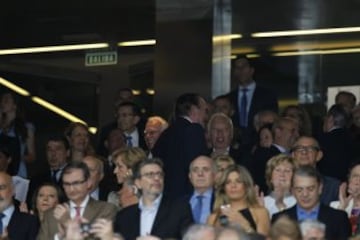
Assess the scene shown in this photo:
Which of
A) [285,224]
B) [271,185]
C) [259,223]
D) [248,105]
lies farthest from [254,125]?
[285,224]

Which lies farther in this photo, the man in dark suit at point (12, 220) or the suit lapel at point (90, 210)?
the man in dark suit at point (12, 220)

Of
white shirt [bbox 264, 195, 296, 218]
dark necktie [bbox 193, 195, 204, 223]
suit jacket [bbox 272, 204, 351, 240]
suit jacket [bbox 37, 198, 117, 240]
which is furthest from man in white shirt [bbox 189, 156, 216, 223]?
suit jacket [bbox 272, 204, 351, 240]

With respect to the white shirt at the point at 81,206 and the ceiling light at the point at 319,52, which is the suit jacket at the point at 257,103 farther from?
the white shirt at the point at 81,206

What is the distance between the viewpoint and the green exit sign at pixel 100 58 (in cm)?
2014

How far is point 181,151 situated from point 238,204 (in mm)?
1651

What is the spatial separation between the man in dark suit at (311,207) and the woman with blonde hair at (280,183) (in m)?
0.73

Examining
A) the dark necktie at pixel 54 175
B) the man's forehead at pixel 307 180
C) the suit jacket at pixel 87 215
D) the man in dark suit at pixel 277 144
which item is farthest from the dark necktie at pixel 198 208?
the dark necktie at pixel 54 175

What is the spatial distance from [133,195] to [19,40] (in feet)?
26.4

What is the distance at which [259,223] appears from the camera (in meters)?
11.7

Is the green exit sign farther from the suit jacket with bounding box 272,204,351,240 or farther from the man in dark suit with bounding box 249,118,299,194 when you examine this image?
the suit jacket with bounding box 272,204,351,240

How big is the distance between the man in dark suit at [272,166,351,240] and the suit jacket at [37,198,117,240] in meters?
1.44

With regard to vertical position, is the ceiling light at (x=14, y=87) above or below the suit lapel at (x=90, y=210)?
above

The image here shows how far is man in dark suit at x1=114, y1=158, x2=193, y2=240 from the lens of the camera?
38.6 feet

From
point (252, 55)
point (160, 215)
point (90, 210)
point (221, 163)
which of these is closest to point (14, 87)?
point (252, 55)
